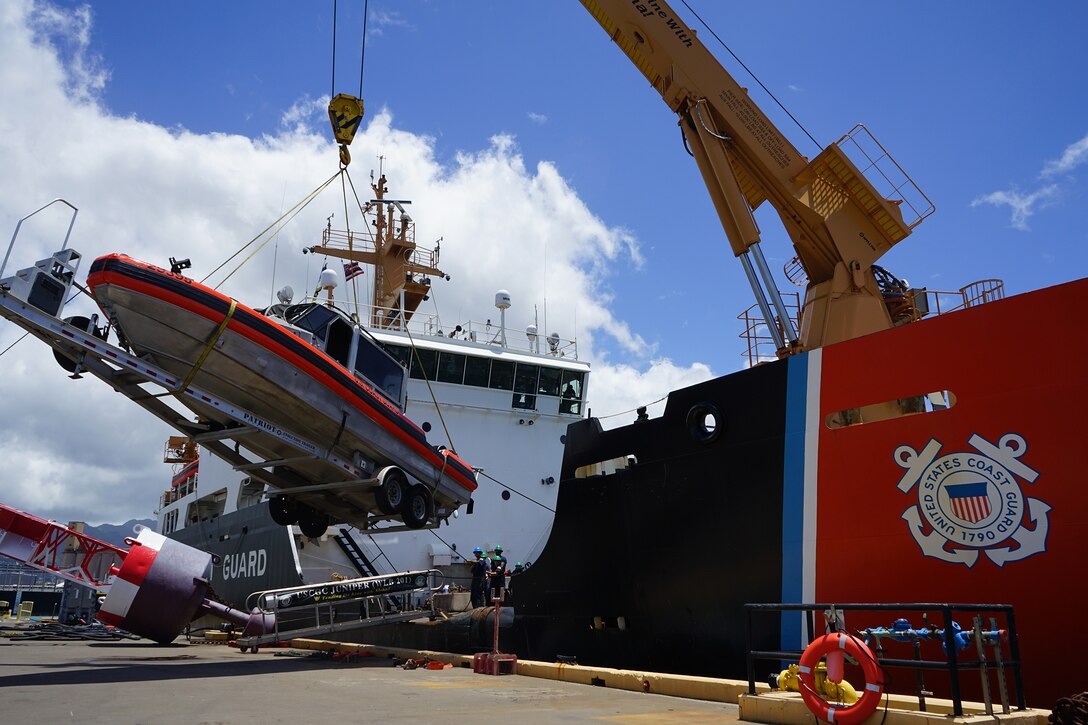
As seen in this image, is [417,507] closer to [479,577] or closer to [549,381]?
[479,577]

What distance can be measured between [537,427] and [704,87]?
26.5 feet

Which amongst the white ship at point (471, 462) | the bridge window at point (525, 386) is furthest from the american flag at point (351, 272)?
the bridge window at point (525, 386)

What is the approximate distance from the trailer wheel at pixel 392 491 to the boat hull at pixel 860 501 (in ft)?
9.65

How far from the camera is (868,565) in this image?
6086 millimetres

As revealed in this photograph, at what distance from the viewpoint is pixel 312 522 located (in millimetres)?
12141

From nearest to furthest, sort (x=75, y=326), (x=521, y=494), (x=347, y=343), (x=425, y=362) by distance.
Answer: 1. (x=75, y=326)
2. (x=347, y=343)
3. (x=521, y=494)
4. (x=425, y=362)

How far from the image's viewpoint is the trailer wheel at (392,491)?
10367 mm

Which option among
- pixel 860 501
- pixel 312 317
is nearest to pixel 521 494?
pixel 312 317

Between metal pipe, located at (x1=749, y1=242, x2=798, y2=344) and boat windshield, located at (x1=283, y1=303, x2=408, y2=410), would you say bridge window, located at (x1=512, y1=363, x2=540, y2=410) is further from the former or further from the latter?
metal pipe, located at (x1=749, y1=242, x2=798, y2=344)

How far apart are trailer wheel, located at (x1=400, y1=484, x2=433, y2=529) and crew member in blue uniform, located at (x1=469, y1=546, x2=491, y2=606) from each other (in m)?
2.30

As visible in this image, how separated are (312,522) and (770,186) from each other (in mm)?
8408

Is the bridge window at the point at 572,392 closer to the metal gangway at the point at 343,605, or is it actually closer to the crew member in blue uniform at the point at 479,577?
the crew member in blue uniform at the point at 479,577

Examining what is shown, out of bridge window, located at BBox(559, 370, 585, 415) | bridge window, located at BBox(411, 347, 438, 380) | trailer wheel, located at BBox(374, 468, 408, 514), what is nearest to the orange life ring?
trailer wheel, located at BBox(374, 468, 408, 514)

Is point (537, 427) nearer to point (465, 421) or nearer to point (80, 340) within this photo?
point (465, 421)
